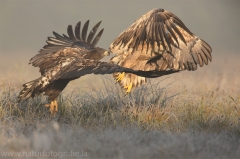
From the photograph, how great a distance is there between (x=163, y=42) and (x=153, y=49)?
484mm

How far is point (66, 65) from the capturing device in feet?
26.1

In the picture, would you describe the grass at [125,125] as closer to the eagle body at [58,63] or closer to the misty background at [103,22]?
the eagle body at [58,63]

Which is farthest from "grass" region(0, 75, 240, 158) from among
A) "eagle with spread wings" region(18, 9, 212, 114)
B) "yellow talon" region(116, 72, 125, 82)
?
"eagle with spread wings" region(18, 9, 212, 114)

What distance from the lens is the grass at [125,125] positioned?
21.2 feet

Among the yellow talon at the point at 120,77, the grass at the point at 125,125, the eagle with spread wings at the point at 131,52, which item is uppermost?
the eagle with spread wings at the point at 131,52

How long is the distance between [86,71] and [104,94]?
2246mm

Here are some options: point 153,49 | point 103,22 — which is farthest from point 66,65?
point 103,22

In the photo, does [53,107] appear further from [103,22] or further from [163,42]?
[103,22]

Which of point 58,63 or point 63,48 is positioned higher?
point 63,48

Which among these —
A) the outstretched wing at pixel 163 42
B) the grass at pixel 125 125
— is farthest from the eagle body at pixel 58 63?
the outstretched wing at pixel 163 42

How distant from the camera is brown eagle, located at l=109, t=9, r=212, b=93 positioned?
8539mm

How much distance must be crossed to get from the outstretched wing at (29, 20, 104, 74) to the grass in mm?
634

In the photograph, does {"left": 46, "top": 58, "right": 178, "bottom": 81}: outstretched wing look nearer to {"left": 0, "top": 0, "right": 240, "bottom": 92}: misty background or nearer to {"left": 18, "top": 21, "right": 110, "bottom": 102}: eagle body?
{"left": 18, "top": 21, "right": 110, "bottom": 102}: eagle body

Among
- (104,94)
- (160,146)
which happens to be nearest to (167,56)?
(104,94)
